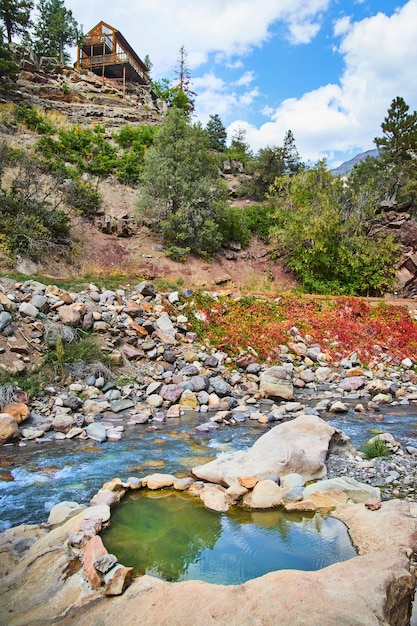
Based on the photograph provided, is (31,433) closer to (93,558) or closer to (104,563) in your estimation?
(93,558)

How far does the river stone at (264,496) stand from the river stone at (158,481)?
41.3 inches

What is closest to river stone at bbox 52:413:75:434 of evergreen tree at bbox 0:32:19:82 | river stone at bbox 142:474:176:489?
river stone at bbox 142:474:176:489

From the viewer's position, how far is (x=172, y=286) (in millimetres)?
15547

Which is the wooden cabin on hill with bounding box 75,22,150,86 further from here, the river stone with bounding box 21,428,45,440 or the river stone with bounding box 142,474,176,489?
the river stone with bounding box 142,474,176,489

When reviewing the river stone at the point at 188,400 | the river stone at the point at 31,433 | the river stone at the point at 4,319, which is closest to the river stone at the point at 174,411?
the river stone at the point at 188,400

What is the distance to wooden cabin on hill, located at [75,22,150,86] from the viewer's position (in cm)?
3953

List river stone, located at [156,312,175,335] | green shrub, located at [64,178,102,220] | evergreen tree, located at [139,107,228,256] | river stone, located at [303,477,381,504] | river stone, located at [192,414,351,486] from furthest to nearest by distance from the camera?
evergreen tree, located at [139,107,228,256]
green shrub, located at [64,178,102,220]
river stone, located at [156,312,175,335]
river stone, located at [192,414,351,486]
river stone, located at [303,477,381,504]

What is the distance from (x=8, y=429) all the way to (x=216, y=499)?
160 inches

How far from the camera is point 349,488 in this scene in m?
5.01

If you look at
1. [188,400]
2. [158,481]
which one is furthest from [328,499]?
[188,400]

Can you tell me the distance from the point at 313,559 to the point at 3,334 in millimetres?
8230

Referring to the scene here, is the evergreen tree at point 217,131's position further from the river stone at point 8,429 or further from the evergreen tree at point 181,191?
the river stone at point 8,429

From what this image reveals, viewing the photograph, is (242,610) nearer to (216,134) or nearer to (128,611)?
(128,611)

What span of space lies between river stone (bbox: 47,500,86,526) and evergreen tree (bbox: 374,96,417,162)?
3289 centimetres
